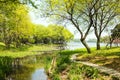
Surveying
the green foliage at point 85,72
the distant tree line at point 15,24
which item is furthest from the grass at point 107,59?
the distant tree line at point 15,24

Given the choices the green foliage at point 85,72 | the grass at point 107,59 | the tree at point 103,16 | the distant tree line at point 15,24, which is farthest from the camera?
the tree at point 103,16

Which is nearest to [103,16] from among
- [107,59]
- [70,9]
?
[70,9]

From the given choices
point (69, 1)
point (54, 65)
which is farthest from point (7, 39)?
point (54, 65)

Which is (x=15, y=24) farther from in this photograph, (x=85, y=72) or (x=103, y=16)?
(x=85, y=72)

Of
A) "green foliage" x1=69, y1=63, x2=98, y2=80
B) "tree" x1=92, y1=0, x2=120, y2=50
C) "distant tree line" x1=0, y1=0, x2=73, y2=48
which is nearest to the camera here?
"green foliage" x1=69, y1=63, x2=98, y2=80

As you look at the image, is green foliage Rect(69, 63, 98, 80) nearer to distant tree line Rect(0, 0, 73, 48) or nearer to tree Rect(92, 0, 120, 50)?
distant tree line Rect(0, 0, 73, 48)

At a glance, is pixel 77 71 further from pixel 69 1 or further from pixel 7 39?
pixel 7 39

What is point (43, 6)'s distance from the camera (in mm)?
41219

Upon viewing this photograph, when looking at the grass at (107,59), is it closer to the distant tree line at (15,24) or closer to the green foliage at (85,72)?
the green foliage at (85,72)

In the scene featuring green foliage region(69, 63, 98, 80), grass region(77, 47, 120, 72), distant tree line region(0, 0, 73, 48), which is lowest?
green foliage region(69, 63, 98, 80)

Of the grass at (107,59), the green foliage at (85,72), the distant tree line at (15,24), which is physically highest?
the distant tree line at (15,24)

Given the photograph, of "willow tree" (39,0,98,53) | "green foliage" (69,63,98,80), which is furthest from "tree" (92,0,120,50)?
"green foliage" (69,63,98,80)

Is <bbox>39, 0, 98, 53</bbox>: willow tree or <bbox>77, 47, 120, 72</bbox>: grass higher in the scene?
<bbox>39, 0, 98, 53</bbox>: willow tree

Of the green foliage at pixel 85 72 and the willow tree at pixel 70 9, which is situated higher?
the willow tree at pixel 70 9
